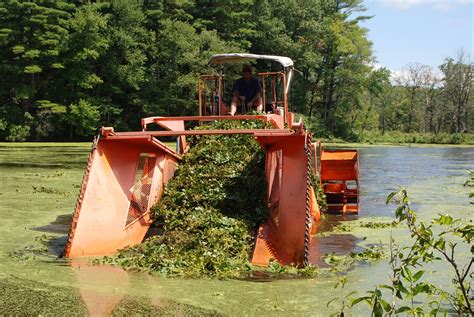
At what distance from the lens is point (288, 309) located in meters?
5.12

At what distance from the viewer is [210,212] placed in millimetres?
7836

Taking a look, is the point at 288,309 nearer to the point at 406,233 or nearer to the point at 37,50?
the point at 406,233

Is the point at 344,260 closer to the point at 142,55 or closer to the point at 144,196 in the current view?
the point at 144,196

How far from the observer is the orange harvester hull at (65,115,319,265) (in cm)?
718

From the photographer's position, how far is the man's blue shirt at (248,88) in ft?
37.2

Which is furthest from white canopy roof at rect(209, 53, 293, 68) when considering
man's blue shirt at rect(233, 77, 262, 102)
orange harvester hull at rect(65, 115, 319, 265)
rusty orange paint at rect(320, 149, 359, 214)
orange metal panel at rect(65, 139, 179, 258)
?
orange metal panel at rect(65, 139, 179, 258)

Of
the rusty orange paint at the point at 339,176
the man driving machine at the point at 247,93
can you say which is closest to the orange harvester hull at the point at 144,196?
the man driving machine at the point at 247,93

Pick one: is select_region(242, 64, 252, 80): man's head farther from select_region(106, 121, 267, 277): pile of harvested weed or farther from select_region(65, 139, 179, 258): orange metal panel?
select_region(65, 139, 179, 258): orange metal panel

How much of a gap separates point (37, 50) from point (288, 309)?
128ft

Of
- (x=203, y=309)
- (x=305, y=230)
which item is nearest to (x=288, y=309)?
(x=203, y=309)

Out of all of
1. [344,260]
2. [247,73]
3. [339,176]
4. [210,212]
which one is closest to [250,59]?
[247,73]

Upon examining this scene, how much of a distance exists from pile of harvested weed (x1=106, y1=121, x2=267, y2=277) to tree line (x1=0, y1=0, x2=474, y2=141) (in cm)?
3379

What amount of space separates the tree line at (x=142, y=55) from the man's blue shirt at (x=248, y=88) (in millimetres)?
31644

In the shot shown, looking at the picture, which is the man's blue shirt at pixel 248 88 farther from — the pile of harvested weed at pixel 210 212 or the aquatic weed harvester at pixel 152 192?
the aquatic weed harvester at pixel 152 192
